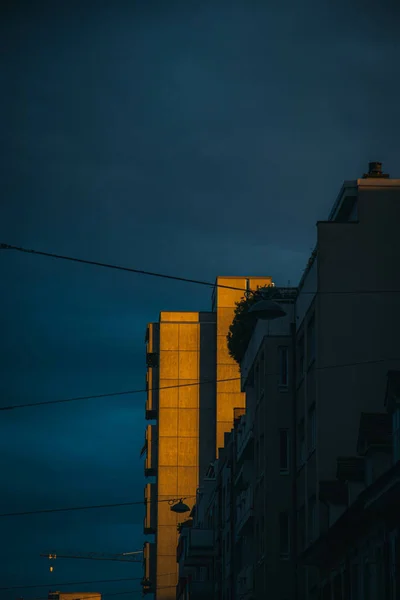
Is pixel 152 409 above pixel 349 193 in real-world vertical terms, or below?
above

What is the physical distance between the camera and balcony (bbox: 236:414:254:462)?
54.8 meters

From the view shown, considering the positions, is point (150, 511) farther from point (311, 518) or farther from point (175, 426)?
point (311, 518)

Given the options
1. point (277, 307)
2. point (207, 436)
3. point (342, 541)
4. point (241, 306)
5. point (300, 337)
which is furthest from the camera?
point (207, 436)

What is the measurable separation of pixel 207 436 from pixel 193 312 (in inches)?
423

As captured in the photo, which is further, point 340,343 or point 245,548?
point 245,548

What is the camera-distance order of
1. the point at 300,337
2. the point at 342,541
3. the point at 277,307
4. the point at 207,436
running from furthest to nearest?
the point at 207,436
the point at 300,337
the point at 342,541
the point at 277,307

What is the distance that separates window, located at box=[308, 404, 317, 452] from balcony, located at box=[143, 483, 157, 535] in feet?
213

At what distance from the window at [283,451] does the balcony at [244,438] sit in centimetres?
446

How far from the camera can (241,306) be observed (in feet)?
189

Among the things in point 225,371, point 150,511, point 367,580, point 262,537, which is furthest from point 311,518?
point 150,511

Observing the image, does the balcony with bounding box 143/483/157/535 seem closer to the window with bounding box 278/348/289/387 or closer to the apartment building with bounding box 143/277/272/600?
the apartment building with bounding box 143/277/272/600

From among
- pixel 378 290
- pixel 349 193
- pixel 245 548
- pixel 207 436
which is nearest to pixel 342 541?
pixel 378 290

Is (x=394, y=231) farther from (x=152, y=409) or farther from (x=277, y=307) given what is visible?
(x=152, y=409)

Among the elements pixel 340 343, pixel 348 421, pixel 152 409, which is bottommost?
pixel 348 421
